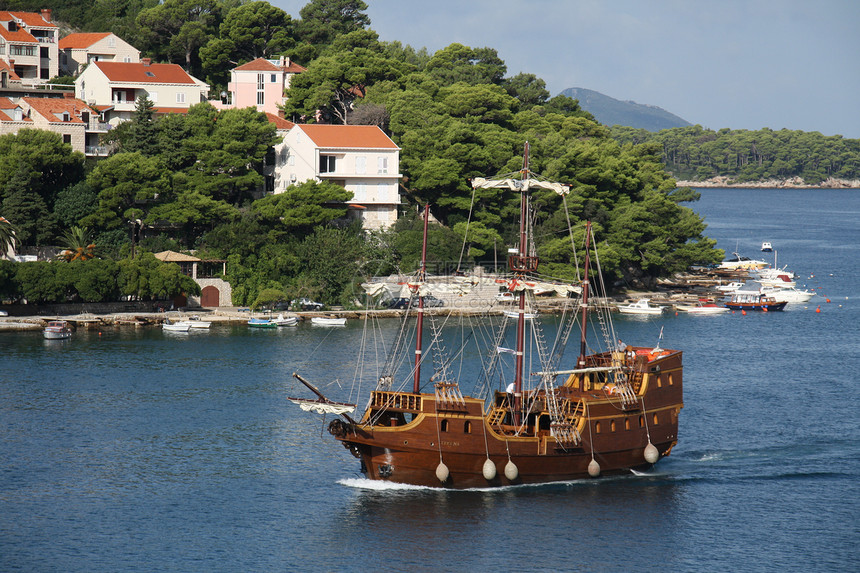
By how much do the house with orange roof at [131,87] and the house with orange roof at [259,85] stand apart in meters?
5.02

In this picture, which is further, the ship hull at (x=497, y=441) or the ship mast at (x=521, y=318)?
the ship mast at (x=521, y=318)

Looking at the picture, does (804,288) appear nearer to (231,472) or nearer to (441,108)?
(441,108)

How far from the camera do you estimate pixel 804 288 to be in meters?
119

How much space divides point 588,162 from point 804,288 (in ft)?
95.3

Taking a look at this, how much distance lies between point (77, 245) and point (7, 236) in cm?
537

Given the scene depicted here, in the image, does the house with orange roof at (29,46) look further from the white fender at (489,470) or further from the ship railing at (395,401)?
the white fender at (489,470)

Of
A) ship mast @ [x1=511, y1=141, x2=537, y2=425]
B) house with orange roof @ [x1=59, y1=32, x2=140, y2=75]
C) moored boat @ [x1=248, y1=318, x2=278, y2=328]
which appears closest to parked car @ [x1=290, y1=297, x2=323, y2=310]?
moored boat @ [x1=248, y1=318, x2=278, y2=328]

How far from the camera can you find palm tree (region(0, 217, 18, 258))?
8800 cm

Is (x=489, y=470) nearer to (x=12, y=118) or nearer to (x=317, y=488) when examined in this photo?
A: (x=317, y=488)

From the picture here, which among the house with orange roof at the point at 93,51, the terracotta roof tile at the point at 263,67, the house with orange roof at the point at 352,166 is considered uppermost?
the house with orange roof at the point at 93,51

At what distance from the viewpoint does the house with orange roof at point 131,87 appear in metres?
109

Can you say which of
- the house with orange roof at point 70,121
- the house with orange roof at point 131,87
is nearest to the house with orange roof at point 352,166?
the house with orange roof at point 131,87

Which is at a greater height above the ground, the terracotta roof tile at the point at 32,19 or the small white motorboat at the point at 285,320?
the terracotta roof tile at the point at 32,19

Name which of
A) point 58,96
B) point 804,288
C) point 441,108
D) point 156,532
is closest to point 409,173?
point 441,108
